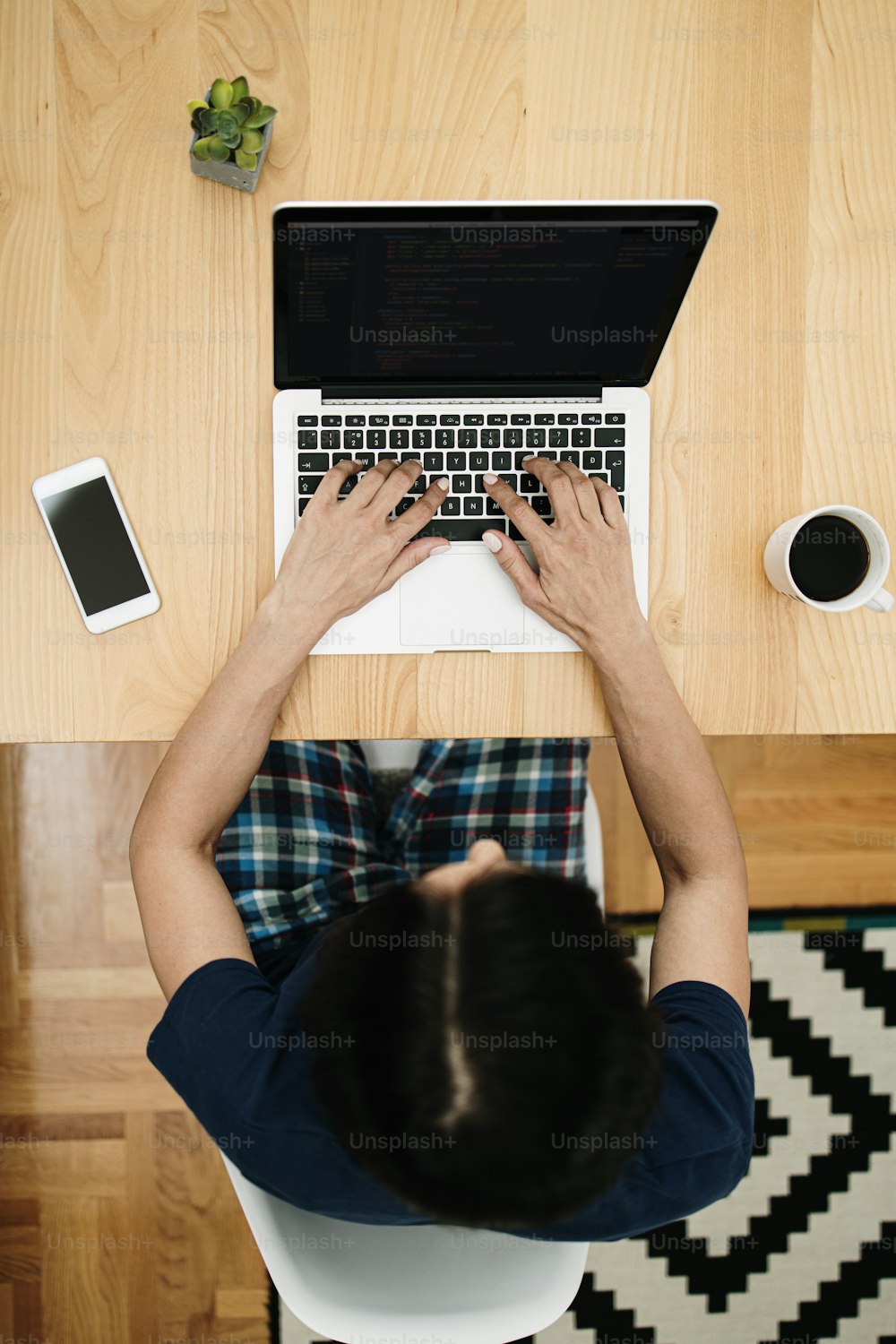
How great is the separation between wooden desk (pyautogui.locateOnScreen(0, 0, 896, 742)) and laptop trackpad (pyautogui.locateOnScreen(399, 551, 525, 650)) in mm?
25

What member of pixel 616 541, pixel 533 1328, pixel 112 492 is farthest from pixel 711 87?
pixel 533 1328

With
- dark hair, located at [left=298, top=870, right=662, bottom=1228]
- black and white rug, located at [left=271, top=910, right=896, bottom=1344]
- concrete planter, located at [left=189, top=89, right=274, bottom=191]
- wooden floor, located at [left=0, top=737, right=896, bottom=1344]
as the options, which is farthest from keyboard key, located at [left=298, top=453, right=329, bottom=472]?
black and white rug, located at [left=271, top=910, right=896, bottom=1344]

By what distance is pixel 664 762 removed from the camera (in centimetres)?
85

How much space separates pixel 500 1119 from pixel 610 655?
0.41 meters

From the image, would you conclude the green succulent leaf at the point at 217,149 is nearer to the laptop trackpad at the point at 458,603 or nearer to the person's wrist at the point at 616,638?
the laptop trackpad at the point at 458,603

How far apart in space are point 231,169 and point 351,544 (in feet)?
1.17

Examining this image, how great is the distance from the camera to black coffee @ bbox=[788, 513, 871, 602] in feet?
2.58

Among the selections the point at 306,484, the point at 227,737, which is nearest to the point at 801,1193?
the point at 227,737

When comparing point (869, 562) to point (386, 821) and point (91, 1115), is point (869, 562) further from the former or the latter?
point (91, 1115)

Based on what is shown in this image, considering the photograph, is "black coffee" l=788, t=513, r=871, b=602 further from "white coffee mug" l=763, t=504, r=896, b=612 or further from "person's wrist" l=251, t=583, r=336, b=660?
"person's wrist" l=251, t=583, r=336, b=660

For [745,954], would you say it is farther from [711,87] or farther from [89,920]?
[89,920]

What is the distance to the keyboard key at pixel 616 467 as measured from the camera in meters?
0.84

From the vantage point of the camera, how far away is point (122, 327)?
2.69 feet

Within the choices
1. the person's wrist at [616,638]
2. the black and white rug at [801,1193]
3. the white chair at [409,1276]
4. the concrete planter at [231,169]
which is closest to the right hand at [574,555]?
the person's wrist at [616,638]
